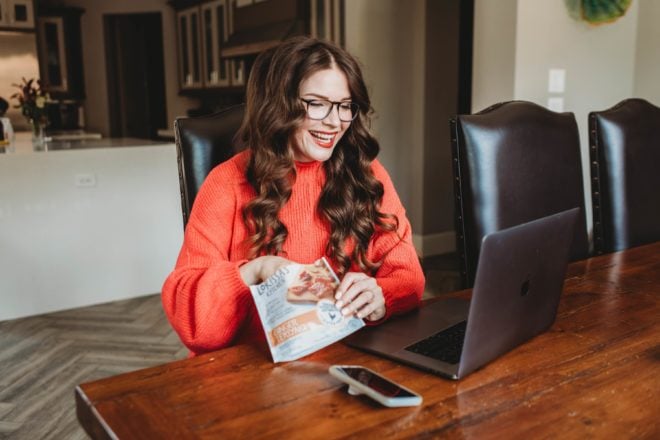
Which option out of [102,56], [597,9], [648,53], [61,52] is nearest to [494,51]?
[597,9]

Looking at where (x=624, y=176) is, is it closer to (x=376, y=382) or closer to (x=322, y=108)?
(x=322, y=108)

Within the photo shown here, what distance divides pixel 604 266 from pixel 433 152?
302 cm

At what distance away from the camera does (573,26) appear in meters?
3.32

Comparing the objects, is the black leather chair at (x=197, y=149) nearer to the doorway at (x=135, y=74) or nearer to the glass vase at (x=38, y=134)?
the glass vase at (x=38, y=134)

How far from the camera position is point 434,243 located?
4555 mm

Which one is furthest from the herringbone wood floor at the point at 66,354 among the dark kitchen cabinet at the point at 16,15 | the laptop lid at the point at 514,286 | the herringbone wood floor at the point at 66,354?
the dark kitchen cabinet at the point at 16,15

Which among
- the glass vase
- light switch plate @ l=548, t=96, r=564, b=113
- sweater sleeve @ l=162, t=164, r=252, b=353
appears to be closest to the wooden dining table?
sweater sleeve @ l=162, t=164, r=252, b=353

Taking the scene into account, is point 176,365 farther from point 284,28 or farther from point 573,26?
point 284,28

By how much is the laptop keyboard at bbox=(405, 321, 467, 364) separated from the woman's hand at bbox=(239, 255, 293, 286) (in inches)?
11.1

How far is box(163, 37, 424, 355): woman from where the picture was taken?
3.75 ft

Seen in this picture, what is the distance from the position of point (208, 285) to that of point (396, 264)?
1.33 feet

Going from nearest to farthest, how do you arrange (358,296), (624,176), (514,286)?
(514,286), (358,296), (624,176)

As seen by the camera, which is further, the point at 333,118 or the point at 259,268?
the point at 333,118

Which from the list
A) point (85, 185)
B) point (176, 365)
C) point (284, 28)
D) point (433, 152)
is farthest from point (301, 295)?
point (284, 28)
